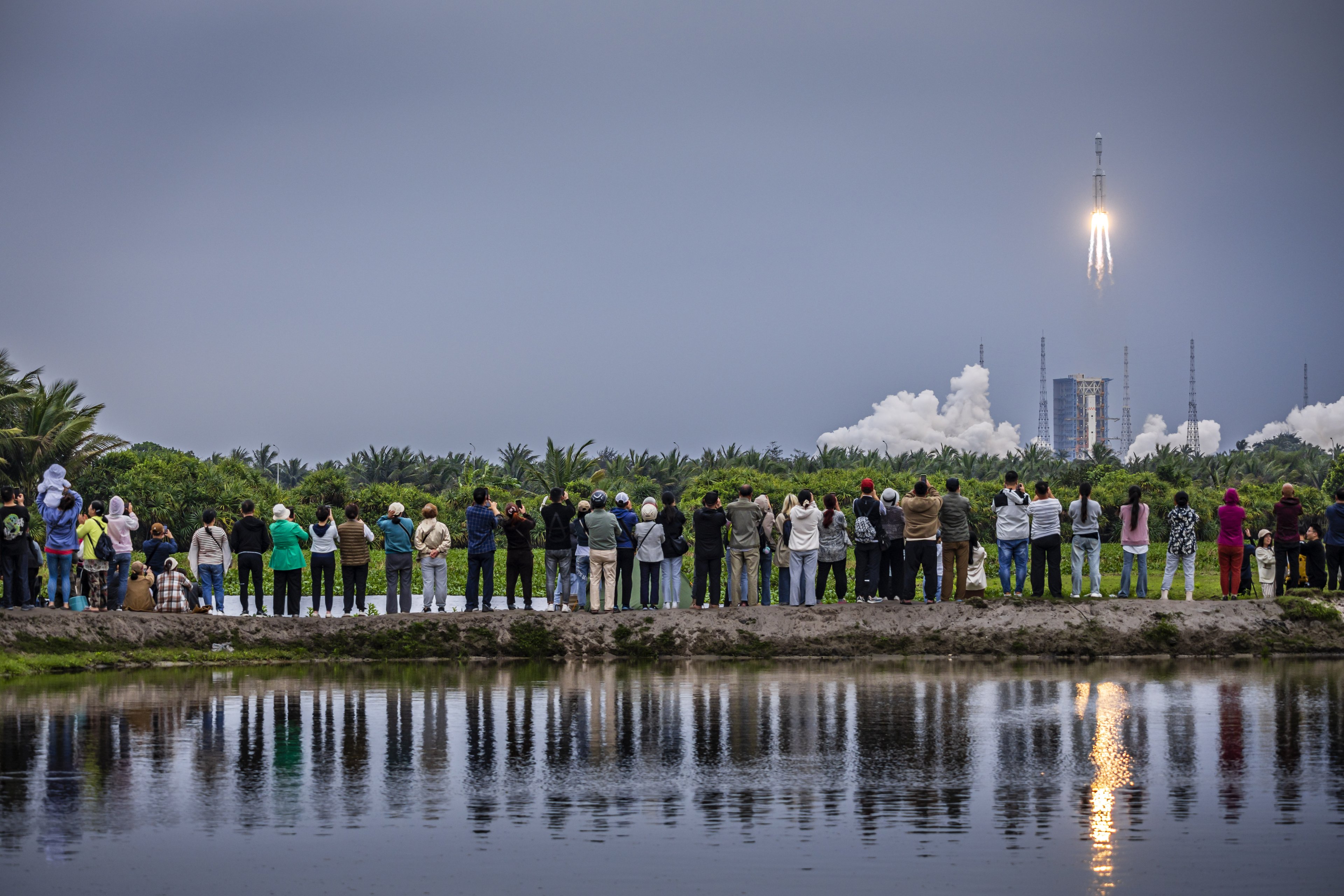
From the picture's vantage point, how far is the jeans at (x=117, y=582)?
60.8 ft

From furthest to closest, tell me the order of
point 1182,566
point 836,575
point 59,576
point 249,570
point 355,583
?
point 249,570 → point 355,583 → point 1182,566 → point 836,575 → point 59,576

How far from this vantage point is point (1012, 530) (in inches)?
709

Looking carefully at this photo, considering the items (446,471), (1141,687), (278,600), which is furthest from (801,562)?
(446,471)

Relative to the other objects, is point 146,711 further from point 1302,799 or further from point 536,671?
point 1302,799

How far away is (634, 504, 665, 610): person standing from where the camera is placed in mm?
18156

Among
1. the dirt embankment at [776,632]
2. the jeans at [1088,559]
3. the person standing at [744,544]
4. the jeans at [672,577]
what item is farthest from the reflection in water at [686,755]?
the jeans at [672,577]

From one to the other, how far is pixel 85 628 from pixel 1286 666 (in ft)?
52.2

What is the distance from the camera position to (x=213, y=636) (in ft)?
57.2

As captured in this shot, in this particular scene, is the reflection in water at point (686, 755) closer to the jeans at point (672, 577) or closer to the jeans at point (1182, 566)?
the jeans at point (1182, 566)

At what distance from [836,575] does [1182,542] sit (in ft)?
17.0

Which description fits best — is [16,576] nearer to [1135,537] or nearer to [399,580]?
[399,580]

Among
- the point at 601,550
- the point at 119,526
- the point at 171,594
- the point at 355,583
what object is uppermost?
the point at 119,526

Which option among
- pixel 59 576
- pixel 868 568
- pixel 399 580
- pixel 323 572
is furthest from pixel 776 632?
pixel 59 576

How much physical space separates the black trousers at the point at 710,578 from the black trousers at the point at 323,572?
5446 mm
